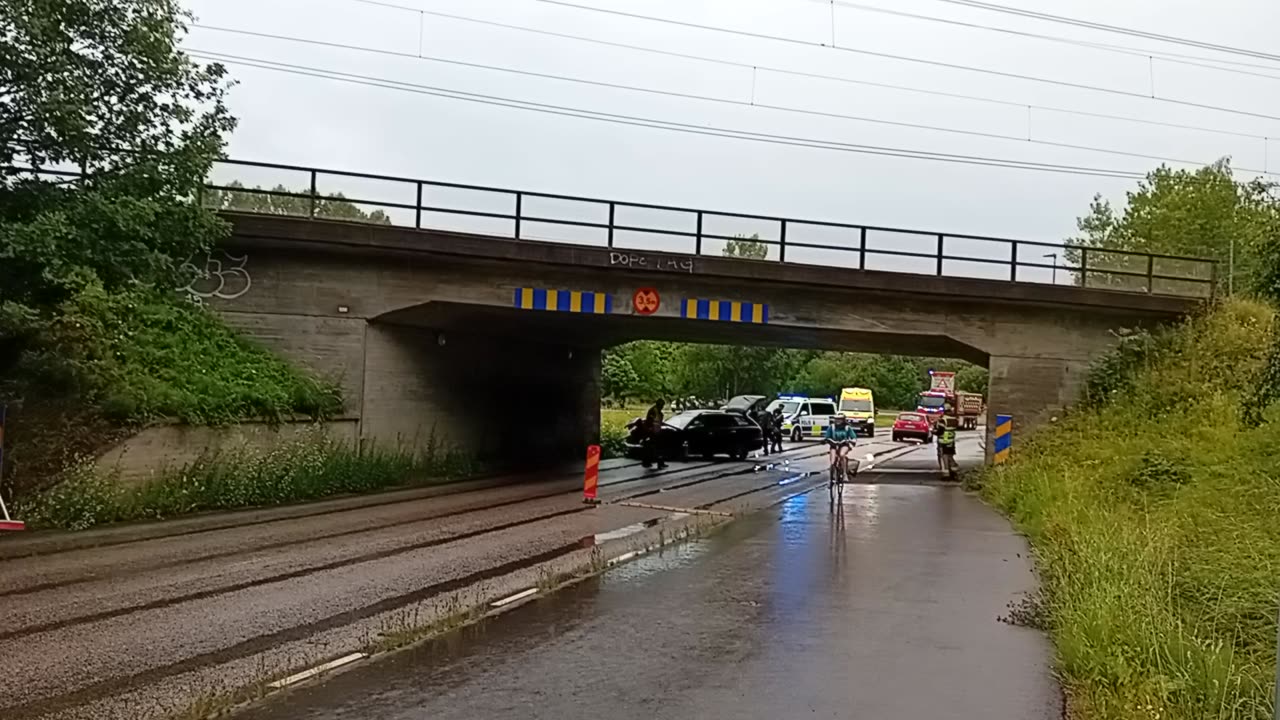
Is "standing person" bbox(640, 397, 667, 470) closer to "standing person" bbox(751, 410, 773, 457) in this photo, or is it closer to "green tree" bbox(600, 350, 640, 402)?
"standing person" bbox(751, 410, 773, 457)

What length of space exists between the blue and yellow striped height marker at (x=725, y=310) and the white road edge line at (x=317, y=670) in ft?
54.8

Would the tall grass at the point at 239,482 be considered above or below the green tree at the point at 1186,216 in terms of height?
below

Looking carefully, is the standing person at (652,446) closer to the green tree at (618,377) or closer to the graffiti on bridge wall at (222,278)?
the graffiti on bridge wall at (222,278)

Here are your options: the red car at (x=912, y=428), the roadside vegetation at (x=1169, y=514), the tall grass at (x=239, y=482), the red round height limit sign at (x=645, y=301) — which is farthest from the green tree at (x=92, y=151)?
the red car at (x=912, y=428)

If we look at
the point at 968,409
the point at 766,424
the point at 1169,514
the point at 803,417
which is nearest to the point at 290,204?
the point at 1169,514

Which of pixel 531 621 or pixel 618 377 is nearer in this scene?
pixel 531 621

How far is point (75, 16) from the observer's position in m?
14.7

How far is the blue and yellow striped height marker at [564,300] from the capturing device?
22594mm

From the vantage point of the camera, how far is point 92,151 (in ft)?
49.5

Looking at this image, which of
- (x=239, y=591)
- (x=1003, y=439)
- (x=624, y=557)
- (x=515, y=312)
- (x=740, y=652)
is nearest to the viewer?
(x=740, y=652)

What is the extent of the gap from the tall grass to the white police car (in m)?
31.7

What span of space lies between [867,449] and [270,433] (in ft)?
99.7

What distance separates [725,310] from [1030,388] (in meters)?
7.17

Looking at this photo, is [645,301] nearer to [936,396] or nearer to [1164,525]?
[1164,525]
